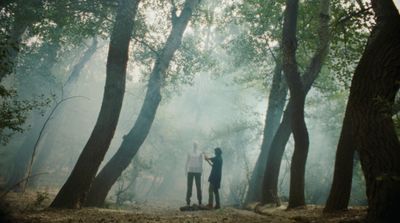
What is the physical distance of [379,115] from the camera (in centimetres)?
568

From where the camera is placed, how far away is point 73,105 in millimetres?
43719

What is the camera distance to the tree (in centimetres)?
534

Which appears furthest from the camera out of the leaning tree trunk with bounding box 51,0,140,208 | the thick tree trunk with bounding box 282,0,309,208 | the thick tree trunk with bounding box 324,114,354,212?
the thick tree trunk with bounding box 282,0,309,208

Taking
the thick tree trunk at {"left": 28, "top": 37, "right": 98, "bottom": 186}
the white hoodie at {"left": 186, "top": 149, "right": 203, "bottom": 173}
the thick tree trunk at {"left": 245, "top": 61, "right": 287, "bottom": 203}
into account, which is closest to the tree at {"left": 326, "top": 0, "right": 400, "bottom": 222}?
the white hoodie at {"left": 186, "top": 149, "right": 203, "bottom": 173}

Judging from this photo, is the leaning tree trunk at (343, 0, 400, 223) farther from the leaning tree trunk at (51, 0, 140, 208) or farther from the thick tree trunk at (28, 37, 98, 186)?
the thick tree trunk at (28, 37, 98, 186)

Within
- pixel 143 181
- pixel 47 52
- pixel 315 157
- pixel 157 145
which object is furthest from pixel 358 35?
pixel 143 181

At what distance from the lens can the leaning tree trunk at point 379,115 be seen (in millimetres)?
5344

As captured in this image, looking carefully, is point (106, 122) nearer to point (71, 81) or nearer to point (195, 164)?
point (195, 164)

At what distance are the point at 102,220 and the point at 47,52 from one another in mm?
21665

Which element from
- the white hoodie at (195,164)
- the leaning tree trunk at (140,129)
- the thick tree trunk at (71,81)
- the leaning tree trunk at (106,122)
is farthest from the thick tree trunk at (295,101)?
the thick tree trunk at (71,81)

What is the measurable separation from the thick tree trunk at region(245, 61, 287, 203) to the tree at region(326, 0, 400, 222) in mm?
9574

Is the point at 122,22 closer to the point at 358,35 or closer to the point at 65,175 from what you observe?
the point at 358,35

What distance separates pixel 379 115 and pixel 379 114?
16 mm

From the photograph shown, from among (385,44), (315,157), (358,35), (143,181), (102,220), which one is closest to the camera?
(385,44)
